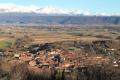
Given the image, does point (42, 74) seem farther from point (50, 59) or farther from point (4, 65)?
point (50, 59)

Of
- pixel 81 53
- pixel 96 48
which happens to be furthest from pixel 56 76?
pixel 96 48

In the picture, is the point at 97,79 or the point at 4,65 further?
the point at 4,65

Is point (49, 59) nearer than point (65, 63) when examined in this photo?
No

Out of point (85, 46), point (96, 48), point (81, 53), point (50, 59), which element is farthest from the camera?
point (85, 46)

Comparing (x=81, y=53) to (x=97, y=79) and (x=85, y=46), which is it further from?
(x=97, y=79)

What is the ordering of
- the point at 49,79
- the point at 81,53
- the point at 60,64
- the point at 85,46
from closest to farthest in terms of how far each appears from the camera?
the point at 49,79 < the point at 60,64 < the point at 81,53 < the point at 85,46

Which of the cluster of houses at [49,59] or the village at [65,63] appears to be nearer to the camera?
the village at [65,63]

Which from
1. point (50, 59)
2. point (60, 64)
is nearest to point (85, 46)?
point (50, 59)

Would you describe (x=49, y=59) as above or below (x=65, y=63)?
below

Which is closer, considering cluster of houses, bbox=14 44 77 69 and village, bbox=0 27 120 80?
village, bbox=0 27 120 80
